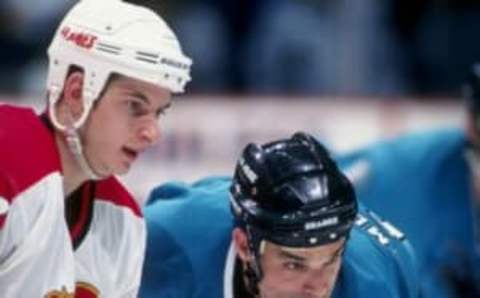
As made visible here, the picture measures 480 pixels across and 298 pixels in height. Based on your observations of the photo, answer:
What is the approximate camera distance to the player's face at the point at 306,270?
3.20m

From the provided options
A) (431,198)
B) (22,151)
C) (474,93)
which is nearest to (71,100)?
(22,151)

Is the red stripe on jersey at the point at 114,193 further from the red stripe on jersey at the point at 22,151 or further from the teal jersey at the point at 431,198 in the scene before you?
the teal jersey at the point at 431,198

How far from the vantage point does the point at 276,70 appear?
22.0 feet

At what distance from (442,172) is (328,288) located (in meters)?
1.73

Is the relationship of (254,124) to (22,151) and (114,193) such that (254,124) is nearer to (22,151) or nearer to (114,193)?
(114,193)

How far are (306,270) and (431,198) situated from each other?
1.71 m

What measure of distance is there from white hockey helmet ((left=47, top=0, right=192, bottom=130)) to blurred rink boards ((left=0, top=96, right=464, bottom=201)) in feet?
10.7

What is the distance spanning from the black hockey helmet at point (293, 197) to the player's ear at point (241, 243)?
38 mm

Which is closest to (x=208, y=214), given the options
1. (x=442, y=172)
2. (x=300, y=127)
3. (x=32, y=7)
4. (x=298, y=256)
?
(x=298, y=256)

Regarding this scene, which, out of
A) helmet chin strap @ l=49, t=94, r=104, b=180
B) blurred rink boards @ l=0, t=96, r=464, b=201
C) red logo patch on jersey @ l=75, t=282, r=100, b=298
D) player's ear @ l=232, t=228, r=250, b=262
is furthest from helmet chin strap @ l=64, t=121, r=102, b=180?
blurred rink boards @ l=0, t=96, r=464, b=201

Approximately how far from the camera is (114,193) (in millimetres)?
3314

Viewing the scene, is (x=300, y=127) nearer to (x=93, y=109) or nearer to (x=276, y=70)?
(x=276, y=70)

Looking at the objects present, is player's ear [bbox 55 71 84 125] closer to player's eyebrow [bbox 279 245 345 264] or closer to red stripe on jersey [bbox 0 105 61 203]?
red stripe on jersey [bbox 0 105 61 203]

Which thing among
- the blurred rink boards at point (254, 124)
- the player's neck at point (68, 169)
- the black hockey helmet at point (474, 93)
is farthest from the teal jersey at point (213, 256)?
the blurred rink boards at point (254, 124)
